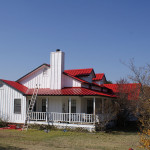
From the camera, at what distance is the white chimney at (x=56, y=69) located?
851 inches

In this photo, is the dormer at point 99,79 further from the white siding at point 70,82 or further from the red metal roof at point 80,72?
the white siding at point 70,82

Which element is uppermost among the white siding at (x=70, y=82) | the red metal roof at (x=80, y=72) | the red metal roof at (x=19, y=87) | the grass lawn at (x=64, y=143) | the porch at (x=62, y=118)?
the red metal roof at (x=80, y=72)

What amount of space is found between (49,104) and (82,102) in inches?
126

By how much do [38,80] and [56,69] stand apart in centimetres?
260

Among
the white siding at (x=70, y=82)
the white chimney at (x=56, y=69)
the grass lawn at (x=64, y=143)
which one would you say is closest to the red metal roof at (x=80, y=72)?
the white siding at (x=70, y=82)

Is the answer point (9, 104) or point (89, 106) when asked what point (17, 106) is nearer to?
point (9, 104)

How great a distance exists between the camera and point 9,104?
21781 mm

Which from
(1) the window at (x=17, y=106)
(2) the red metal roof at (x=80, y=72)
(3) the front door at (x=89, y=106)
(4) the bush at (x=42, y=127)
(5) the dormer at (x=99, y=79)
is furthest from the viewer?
(5) the dormer at (x=99, y=79)

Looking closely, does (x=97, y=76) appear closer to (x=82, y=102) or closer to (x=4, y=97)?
(x=82, y=102)

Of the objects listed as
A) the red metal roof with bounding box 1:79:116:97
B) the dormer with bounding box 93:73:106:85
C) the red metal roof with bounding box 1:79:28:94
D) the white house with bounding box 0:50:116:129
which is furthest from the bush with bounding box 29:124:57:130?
the dormer with bounding box 93:73:106:85

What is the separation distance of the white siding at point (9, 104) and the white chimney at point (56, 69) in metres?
3.19

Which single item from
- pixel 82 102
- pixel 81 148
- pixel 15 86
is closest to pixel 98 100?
pixel 82 102

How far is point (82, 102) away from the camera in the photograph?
70.5ft

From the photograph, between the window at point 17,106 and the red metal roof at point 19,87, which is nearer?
the window at point 17,106
